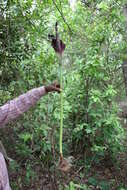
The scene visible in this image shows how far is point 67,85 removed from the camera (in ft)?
6.72

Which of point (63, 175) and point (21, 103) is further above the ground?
point (21, 103)

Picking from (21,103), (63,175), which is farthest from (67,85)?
(21,103)

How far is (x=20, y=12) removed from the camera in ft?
5.66

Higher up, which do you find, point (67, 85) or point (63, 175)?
point (67, 85)

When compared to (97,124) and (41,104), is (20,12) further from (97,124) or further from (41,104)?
(97,124)

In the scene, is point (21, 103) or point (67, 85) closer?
point (21, 103)

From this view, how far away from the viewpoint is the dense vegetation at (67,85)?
1707 millimetres

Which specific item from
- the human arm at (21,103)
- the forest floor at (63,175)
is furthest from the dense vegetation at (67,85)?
the human arm at (21,103)

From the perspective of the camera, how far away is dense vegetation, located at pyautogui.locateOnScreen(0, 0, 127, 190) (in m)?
1.71

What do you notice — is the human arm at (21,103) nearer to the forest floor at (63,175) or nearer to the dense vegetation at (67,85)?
the dense vegetation at (67,85)

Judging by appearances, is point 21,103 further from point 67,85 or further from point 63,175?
point 63,175

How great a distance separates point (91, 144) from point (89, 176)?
380 mm

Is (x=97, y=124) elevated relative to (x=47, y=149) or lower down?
elevated

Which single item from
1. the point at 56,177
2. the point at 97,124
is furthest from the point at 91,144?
the point at 56,177
